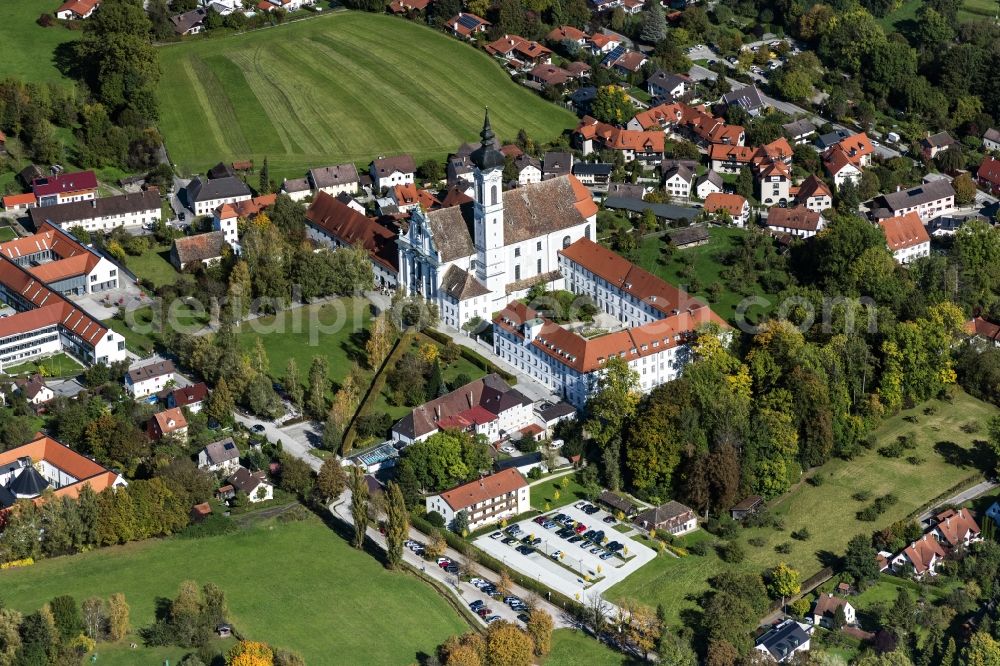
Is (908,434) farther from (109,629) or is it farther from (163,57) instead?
(163,57)

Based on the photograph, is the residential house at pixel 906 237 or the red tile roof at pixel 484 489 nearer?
the red tile roof at pixel 484 489

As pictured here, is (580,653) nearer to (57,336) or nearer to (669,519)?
(669,519)

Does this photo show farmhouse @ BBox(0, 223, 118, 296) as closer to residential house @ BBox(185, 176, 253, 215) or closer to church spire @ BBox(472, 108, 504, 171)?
residential house @ BBox(185, 176, 253, 215)

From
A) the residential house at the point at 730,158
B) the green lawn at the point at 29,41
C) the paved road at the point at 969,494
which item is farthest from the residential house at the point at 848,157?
the green lawn at the point at 29,41

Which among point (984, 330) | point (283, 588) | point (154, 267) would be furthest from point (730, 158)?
point (283, 588)

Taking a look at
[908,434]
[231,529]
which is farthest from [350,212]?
[908,434]

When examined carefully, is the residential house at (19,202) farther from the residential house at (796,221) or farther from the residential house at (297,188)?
the residential house at (796,221)

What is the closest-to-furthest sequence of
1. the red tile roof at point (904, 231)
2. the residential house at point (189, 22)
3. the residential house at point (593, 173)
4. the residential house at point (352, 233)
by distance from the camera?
the residential house at point (352, 233) → the red tile roof at point (904, 231) → the residential house at point (593, 173) → the residential house at point (189, 22)
